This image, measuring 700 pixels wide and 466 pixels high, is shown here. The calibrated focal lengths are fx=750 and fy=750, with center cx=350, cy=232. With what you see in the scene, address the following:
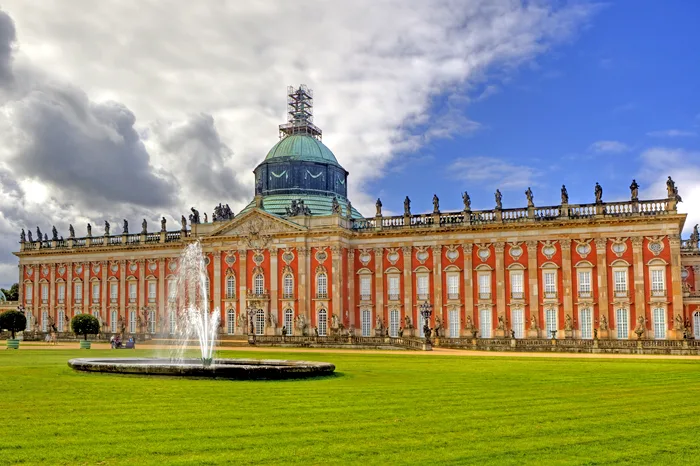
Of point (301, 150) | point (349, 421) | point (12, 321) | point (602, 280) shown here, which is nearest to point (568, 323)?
point (602, 280)

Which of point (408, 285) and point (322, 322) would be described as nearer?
point (408, 285)

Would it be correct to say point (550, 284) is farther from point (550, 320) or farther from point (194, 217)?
point (194, 217)

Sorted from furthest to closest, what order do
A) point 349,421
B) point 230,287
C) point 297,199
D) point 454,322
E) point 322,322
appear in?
point 297,199 < point 230,287 < point 322,322 < point 454,322 < point 349,421

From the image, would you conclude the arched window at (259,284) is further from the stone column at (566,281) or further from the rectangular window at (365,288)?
the stone column at (566,281)

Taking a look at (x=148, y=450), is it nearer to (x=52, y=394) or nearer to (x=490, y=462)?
(x=490, y=462)

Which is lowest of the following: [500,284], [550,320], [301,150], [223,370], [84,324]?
[223,370]

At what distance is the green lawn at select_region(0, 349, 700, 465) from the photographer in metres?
12.9

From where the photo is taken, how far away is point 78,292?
80.0 meters

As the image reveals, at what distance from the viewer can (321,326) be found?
66.7 m

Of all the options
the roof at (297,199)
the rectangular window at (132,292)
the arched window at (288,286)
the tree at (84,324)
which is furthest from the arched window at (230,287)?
the tree at (84,324)

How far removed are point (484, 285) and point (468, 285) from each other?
1.32 metres

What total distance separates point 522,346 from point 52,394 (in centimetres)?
3731

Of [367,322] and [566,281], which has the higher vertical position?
[566,281]

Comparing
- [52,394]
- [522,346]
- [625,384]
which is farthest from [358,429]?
[522,346]
